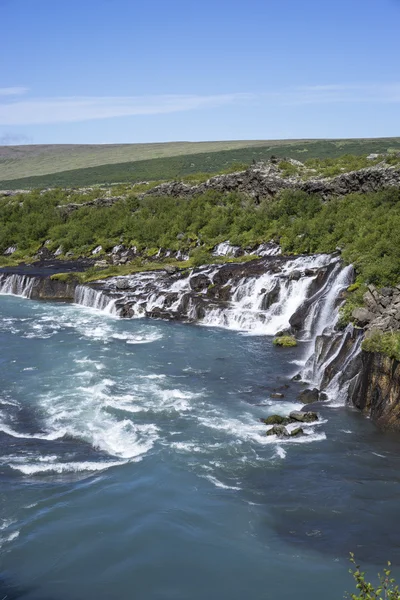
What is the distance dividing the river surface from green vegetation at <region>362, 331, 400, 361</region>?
9.97 feet

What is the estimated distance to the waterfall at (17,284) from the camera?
198 feet

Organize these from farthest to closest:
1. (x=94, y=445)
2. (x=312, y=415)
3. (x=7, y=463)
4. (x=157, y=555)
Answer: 1. (x=312, y=415)
2. (x=94, y=445)
3. (x=7, y=463)
4. (x=157, y=555)

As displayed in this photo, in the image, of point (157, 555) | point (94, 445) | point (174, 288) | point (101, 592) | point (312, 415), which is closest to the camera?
point (101, 592)

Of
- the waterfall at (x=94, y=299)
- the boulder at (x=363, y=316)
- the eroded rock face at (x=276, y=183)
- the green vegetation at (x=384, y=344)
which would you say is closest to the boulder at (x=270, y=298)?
the waterfall at (x=94, y=299)

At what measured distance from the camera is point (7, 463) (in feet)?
78.8

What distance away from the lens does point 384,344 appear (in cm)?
2834

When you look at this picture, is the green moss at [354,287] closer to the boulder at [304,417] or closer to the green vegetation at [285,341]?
the green vegetation at [285,341]

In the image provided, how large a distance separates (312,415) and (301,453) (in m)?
3.21

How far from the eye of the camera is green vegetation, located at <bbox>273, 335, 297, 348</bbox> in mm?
39531

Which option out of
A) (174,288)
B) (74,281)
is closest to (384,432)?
(174,288)

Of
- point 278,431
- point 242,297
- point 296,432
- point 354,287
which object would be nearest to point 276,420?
point 278,431

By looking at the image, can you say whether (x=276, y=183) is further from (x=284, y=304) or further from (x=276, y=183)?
(x=284, y=304)

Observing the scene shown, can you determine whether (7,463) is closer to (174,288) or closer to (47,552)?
(47,552)

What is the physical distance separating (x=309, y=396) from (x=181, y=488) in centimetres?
1010
